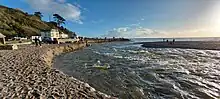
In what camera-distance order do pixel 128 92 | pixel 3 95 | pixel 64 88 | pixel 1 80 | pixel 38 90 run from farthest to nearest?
pixel 128 92
pixel 1 80
pixel 64 88
pixel 38 90
pixel 3 95

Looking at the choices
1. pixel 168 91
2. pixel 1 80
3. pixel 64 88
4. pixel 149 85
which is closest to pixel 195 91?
pixel 168 91

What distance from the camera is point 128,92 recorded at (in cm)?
957

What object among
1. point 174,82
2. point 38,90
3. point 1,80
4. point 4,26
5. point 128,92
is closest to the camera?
point 38,90

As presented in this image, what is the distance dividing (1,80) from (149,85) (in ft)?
27.2

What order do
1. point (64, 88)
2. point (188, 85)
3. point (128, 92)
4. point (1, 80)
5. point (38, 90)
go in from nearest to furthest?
1. point (38, 90)
2. point (64, 88)
3. point (1, 80)
4. point (128, 92)
5. point (188, 85)

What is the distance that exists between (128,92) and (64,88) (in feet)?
11.8

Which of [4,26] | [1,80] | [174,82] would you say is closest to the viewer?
[1,80]

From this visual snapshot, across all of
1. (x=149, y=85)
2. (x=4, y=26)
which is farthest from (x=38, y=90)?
(x=4, y=26)

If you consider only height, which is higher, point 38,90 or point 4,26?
point 4,26

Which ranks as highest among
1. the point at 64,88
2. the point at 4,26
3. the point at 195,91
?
the point at 4,26

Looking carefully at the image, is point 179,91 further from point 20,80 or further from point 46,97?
point 20,80

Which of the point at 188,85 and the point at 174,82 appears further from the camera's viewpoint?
the point at 174,82

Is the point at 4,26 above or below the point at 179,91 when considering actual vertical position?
above

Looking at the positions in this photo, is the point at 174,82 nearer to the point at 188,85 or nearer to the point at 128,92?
the point at 188,85
